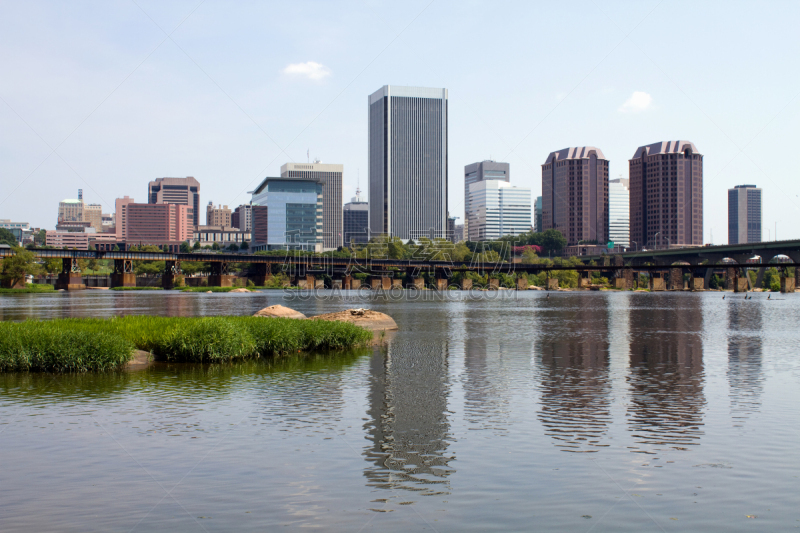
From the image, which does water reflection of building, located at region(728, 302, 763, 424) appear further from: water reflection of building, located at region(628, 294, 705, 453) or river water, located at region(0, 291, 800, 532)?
water reflection of building, located at region(628, 294, 705, 453)

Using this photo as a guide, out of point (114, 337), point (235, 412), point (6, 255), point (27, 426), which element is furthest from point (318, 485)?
point (6, 255)

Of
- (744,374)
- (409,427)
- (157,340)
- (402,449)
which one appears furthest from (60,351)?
(744,374)

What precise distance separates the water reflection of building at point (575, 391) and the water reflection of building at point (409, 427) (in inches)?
138

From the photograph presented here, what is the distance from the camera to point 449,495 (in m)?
14.0

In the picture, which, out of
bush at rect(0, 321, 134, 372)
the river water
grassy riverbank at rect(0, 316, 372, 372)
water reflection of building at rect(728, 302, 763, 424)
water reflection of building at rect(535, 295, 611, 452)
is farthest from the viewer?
grassy riverbank at rect(0, 316, 372, 372)

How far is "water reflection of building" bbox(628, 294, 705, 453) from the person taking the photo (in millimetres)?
19250

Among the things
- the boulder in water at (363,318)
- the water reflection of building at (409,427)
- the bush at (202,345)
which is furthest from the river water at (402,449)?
the boulder in water at (363,318)

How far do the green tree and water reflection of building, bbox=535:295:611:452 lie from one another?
6617 inches

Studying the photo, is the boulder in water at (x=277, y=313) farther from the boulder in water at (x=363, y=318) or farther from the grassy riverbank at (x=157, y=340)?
the grassy riverbank at (x=157, y=340)

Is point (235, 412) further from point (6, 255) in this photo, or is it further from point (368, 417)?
point (6, 255)

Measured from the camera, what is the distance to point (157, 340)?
36.9 metres

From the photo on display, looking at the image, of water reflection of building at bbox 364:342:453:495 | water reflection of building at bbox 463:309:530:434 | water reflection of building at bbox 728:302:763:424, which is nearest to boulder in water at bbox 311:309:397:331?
water reflection of building at bbox 463:309:530:434

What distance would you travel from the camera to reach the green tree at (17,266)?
17675 centimetres

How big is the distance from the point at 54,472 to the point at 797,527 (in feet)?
52.3
